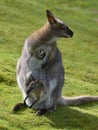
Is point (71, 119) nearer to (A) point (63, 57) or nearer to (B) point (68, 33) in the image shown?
(B) point (68, 33)

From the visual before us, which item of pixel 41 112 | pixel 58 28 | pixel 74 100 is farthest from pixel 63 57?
pixel 41 112

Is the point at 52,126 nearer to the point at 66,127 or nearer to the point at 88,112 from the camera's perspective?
Result: the point at 66,127

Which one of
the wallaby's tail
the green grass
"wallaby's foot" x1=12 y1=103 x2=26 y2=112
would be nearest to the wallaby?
"wallaby's foot" x1=12 y1=103 x2=26 y2=112

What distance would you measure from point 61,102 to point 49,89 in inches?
51.7

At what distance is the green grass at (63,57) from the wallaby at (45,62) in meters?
0.54

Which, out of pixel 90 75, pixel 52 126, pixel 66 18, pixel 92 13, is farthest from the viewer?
pixel 92 13

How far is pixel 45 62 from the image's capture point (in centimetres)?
1123

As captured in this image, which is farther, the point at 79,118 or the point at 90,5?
the point at 90,5

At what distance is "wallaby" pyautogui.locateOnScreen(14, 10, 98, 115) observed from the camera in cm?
1116

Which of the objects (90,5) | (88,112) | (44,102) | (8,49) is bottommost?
(90,5)

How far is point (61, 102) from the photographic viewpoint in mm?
12430

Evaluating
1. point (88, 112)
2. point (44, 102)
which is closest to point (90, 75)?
point (88, 112)

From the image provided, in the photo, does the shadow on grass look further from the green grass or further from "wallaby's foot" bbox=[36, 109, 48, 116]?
"wallaby's foot" bbox=[36, 109, 48, 116]

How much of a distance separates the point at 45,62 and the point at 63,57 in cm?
1446
